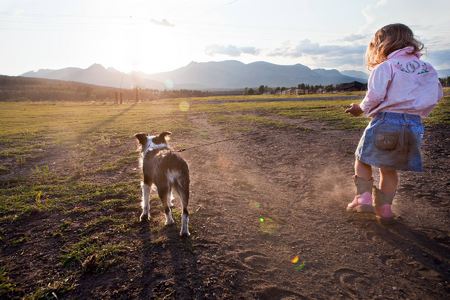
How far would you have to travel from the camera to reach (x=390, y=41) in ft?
14.9

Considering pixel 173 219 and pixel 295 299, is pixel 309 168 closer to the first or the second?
pixel 173 219

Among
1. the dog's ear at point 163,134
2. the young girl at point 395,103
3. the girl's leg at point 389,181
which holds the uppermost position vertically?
the young girl at point 395,103

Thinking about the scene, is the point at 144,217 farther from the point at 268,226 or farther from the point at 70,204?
the point at 268,226

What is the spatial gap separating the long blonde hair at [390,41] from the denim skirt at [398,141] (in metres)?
0.90

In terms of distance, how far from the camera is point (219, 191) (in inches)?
267

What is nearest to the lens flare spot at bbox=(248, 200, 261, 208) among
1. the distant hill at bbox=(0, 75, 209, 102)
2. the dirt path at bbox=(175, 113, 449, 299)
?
the dirt path at bbox=(175, 113, 449, 299)

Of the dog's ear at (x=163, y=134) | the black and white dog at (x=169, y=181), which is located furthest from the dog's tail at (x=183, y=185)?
the dog's ear at (x=163, y=134)

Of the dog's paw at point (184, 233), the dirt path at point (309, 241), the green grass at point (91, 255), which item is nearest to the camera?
the dirt path at point (309, 241)

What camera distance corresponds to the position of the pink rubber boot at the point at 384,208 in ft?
15.7

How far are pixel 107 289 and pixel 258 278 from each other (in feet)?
5.66

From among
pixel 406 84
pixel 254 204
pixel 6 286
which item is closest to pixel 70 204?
pixel 6 286

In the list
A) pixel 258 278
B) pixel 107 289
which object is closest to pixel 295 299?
pixel 258 278

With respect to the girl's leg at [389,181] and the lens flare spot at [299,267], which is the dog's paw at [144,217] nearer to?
the lens flare spot at [299,267]

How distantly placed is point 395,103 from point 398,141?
1.79 ft
